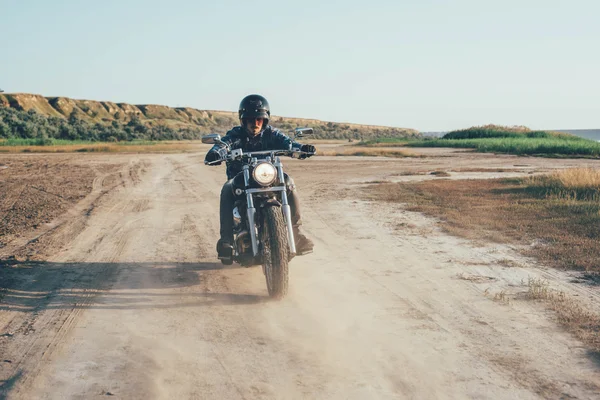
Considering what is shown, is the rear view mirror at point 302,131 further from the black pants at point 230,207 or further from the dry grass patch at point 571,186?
the dry grass patch at point 571,186

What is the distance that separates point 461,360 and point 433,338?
1.71 feet

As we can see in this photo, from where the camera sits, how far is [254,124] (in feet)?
24.0

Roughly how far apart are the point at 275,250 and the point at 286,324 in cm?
87

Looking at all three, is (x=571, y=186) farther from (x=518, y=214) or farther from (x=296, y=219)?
(x=296, y=219)

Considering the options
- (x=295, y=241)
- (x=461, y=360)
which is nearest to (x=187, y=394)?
(x=461, y=360)

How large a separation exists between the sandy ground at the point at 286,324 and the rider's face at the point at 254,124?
1.84 m

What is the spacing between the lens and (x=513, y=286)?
676 centimetres

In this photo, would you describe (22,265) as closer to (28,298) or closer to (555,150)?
(28,298)

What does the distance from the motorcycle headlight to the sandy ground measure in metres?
1.29

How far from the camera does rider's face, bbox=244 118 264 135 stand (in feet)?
23.8

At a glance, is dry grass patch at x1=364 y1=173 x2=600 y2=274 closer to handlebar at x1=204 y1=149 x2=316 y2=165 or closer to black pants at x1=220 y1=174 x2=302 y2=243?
black pants at x1=220 y1=174 x2=302 y2=243

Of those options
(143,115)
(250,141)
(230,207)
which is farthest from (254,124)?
(143,115)

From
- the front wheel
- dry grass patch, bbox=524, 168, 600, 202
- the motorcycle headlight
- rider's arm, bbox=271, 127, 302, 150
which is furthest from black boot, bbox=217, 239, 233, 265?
dry grass patch, bbox=524, 168, 600, 202

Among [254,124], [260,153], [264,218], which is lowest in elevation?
[264,218]
